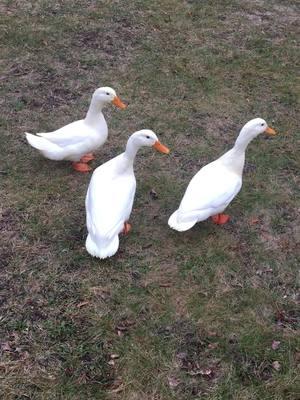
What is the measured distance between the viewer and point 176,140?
18.6 feet

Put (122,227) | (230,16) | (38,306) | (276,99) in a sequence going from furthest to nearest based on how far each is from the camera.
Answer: (230,16)
(276,99)
(122,227)
(38,306)

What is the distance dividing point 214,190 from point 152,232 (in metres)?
0.65

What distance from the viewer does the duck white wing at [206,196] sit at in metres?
4.24

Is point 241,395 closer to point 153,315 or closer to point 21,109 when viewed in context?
point 153,315

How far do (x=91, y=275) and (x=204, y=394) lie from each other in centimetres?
124

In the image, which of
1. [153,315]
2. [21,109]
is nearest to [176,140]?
[21,109]

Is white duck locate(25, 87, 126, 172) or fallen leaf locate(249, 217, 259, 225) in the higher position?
white duck locate(25, 87, 126, 172)

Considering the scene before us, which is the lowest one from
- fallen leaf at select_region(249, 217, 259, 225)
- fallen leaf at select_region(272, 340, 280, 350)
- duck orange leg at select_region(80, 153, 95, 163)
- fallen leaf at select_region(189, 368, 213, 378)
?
fallen leaf at select_region(189, 368, 213, 378)

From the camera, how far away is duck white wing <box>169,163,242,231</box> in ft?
13.9

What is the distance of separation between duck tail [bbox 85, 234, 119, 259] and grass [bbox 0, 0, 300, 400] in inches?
6.0

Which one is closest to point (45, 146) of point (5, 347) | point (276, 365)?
point (5, 347)

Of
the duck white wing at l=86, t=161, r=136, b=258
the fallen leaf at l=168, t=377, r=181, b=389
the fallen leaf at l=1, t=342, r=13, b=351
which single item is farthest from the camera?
the duck white wing at l=86, t=161, r=136, b=258

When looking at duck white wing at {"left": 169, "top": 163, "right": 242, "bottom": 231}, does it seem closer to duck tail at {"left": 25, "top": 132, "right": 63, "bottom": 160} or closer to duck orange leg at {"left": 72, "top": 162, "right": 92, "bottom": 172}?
duck orange leg at {"left": 72, "top": 162, "right": 92, "bottom": 172}

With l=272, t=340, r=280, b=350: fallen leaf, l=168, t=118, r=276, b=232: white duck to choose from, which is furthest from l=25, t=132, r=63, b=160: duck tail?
l=272, t=340, r=280, b=350: fallen leaf
